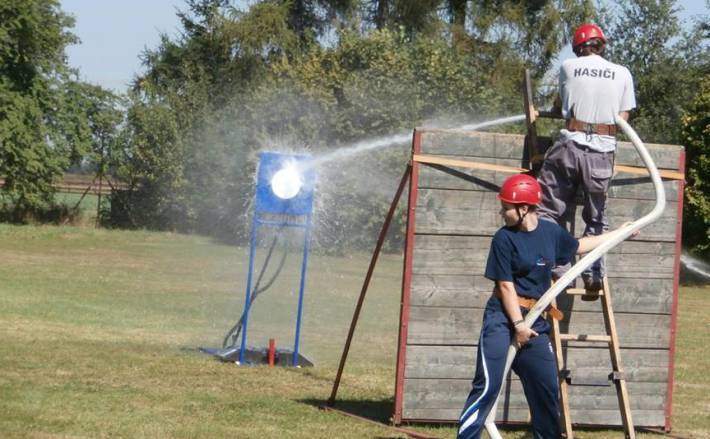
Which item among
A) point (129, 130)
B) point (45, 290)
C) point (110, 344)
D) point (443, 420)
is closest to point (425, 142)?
point (443, 420)

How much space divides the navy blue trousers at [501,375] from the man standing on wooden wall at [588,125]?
4.10ft

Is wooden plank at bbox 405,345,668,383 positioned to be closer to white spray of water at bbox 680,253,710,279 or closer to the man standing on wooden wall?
the man standing on wooden wall

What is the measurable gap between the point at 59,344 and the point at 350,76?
25.2m

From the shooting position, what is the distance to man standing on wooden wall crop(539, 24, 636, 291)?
29.9 ft

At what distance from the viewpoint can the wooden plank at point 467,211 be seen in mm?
10438

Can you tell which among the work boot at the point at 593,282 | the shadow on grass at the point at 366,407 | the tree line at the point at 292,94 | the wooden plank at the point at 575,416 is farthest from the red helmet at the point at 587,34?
the tree line at the point at 292,94

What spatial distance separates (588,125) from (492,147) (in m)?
1.46

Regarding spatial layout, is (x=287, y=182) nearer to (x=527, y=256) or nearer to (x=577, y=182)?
(x=577, y=182)

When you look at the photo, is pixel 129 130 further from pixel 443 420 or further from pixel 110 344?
pixel 443 420

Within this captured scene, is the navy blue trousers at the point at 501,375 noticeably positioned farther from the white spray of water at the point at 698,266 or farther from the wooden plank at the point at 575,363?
the white spray of water at the point at 698,266

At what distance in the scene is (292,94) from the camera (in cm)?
3859

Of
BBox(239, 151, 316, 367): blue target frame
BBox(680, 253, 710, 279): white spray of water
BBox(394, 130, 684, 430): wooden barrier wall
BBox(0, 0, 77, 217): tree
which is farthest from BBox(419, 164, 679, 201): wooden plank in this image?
BBox(0, 0, 77, 217): tree

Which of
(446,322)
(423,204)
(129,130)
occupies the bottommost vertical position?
(446,322)

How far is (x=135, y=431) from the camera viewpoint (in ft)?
31.4
